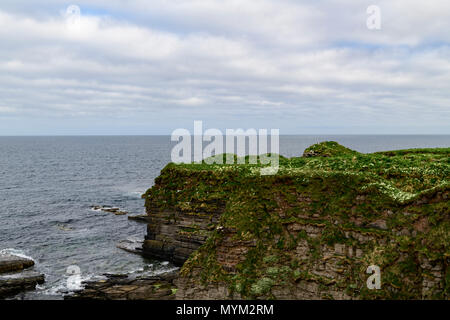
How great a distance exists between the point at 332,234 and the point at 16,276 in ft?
84.5

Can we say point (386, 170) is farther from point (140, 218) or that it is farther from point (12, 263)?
point (140, 218)

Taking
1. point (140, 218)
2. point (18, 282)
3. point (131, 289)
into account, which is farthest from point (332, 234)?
point (140, 218)

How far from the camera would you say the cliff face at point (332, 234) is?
17.6 metres

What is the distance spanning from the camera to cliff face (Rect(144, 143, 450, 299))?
17.6 meters

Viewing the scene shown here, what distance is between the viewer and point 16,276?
29828 mm

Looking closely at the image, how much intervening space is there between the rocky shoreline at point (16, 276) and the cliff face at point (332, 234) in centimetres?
1438

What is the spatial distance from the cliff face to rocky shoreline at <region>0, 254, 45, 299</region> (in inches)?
566

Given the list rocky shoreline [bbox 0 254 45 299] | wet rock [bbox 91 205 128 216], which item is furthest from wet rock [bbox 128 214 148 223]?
rocky shoreline [bbox 0 254 45 299]

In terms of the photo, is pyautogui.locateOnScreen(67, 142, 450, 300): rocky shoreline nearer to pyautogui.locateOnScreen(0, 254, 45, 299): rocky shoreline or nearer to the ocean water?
pyautogui.locateOnScreen(0, 254, 45, 299): rocky shoreline

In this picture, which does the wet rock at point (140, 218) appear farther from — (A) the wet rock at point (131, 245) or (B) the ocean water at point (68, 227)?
(A) the wet rock at point (131, 245)

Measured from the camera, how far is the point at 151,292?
2655cm

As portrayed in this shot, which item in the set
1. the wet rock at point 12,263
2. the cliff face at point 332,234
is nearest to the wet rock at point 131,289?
the cliff face at point 332,234

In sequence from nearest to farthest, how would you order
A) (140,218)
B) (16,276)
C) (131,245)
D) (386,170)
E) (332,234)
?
(332,234) < (386,170) < (16,276) < (131,245) < (140,218)

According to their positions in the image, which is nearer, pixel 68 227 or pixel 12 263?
pixel 12 263
